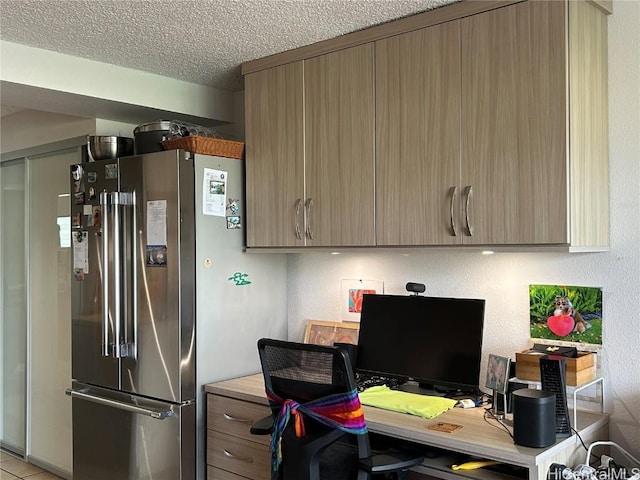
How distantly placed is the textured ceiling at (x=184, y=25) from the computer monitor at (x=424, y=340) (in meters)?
1.25

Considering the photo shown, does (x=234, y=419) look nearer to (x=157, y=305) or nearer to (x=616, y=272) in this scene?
(x=157, y=305)

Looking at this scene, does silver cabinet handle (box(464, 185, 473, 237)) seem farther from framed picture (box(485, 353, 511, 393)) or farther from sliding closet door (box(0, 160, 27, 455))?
sliding closet door (box(0, 160, 27, 455))

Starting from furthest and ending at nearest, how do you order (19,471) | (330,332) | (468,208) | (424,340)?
(19,471) → (330,332) → (424,340) → (468,208)

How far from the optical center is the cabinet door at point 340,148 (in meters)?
2.78

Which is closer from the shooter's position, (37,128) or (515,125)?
(515,125)

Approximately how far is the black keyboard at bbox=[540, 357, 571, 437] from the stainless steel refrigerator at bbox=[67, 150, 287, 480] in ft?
5.19

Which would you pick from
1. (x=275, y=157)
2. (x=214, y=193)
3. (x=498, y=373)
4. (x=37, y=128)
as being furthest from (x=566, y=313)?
(x=37, y=128)

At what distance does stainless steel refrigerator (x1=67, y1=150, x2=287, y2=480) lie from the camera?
3.03 metres

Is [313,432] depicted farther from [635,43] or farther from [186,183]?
[635,43]

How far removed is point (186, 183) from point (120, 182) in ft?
1.47

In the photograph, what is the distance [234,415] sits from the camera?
2.94 meters

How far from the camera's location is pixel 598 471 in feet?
7.20

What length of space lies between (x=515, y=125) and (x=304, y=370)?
1179mm

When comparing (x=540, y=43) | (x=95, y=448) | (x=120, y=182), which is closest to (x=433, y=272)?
(x=540, y=43)
